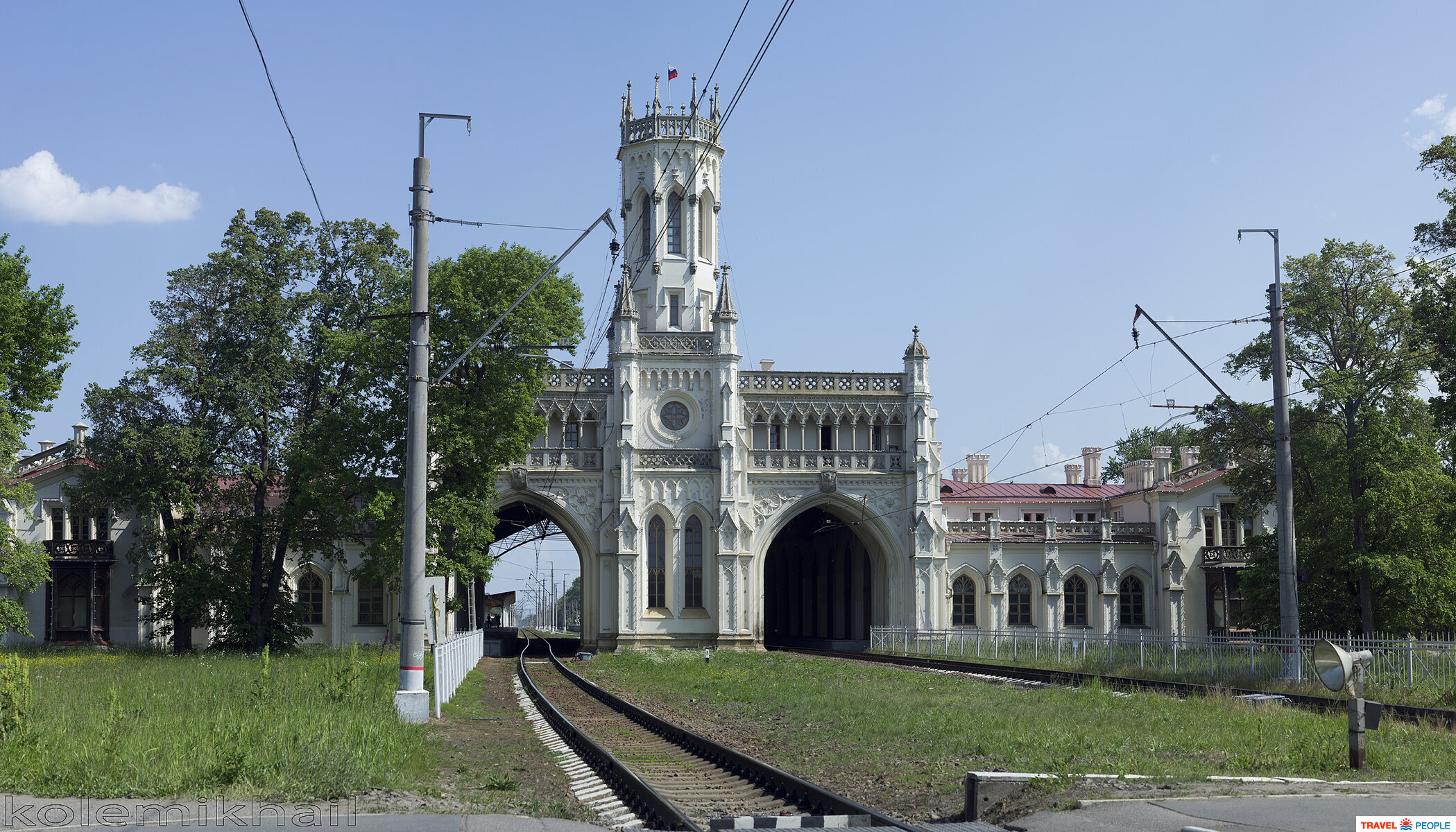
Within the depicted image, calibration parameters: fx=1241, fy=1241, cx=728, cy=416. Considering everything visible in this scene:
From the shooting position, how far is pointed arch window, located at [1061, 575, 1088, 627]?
57188mm

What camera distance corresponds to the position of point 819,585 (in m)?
66.2

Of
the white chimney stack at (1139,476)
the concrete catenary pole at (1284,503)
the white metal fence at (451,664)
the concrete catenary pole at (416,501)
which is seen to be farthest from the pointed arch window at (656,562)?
the concrete catenary pole at (416,501)

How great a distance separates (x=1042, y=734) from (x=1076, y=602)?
1723 inches

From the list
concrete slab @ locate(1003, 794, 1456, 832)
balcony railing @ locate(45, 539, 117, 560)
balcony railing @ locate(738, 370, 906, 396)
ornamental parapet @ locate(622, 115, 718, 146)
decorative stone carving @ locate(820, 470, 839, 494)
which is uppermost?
ornamental parapet @ locate(622, 115, 718, 146)

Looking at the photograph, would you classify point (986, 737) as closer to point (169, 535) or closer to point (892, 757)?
point (892, 757)

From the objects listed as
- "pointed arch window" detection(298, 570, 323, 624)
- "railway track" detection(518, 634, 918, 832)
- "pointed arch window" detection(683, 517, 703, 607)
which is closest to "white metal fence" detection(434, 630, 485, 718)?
"railway track" detection(518, 634, 918, 832)

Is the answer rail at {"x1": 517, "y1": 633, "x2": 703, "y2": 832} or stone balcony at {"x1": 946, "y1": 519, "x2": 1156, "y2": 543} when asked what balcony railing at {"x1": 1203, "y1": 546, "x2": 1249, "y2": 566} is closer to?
stone balcony at {"x1": 946, "y1": 519, "x2": 1156, "y2": 543}

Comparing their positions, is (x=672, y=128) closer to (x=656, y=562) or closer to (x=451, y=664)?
(x=656, y=562)

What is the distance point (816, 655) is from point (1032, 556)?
15.0 metres

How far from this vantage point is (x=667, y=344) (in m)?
54.6

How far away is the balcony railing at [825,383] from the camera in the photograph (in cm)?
5525

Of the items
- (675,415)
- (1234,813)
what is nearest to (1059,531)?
(675,415)

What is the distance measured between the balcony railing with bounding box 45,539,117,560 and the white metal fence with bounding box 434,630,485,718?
2019 cm

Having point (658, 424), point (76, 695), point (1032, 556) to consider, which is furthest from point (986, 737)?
point (1032, 556)
